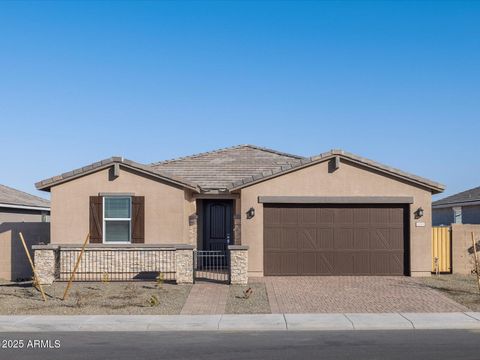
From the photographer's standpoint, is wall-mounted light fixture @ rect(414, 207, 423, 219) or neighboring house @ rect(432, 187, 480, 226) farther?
neighboring house @ rect(432, 187, 480, 226)

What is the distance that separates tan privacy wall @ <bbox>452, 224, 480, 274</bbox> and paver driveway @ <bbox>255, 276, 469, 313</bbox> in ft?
7.80


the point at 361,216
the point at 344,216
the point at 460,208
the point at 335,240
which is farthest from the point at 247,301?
the point at 460,208

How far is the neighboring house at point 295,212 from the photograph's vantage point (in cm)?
2072

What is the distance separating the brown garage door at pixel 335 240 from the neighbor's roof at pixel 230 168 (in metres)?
1.22

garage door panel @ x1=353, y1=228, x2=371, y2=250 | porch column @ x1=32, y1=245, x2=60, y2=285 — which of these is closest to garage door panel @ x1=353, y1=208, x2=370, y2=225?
garage door panel @ x1=353, y1=228, x2=371, y2=250

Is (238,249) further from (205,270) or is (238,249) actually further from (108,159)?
(108,159)

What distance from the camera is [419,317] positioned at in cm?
1404

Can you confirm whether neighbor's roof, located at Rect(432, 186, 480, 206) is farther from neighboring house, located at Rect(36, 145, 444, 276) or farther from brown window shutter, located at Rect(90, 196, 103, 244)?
brown window shutter, located at Rect(90, 196, 103, 244)

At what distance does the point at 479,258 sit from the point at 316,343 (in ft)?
39.7

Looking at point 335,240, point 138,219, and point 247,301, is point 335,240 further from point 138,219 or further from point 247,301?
point 138,219

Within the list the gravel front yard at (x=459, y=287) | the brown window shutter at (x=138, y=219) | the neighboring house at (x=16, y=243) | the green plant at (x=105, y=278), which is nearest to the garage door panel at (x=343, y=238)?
the gravel front yard at (x=459, y=287)

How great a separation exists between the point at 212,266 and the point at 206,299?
642cm

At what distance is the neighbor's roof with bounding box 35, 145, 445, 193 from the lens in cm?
2073

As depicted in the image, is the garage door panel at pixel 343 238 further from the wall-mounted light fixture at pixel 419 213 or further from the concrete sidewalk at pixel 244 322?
the concrete sidewalk at pixel 244 322
